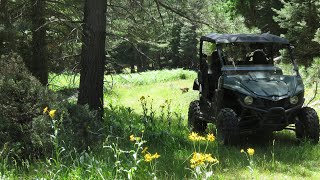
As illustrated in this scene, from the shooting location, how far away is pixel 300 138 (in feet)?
23.6

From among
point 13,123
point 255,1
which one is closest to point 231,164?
point 13,123

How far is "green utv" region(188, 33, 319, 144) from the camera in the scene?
6855 millimetres

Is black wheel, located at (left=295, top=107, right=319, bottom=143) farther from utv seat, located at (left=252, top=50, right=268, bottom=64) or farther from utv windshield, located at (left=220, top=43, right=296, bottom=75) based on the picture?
utv seat, located at (left=252, top=50, right=268, bottom=64)

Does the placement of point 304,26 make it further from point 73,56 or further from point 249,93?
point 249,93

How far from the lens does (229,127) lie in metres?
6.79

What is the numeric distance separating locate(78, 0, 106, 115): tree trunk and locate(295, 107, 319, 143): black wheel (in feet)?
13.4

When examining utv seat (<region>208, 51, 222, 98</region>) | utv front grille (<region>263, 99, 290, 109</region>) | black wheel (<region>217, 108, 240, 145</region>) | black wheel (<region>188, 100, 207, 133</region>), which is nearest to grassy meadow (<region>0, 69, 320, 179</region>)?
black wheel (<region>217, 108, 240, 145</region>)

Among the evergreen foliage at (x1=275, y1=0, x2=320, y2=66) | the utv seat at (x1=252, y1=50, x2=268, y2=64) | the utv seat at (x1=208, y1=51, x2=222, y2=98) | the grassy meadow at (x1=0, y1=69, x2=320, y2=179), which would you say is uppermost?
the evergreen foliage at (x1=275, y1=0, x2=320, y2=66)

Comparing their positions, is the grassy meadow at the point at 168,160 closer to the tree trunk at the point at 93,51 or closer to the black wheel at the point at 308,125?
the black wheel at the point at 308,125

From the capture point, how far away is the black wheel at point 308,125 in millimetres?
6965

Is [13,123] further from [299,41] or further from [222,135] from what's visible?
[299,41]

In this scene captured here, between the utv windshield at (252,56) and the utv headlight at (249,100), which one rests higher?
the utv windshield at (252,56)

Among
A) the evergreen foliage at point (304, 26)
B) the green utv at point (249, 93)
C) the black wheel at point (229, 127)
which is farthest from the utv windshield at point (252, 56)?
the evergreen foliage at point (304, 26)

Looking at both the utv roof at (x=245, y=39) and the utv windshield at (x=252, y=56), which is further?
the utv windshield at (x=252, y=56)
